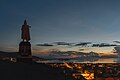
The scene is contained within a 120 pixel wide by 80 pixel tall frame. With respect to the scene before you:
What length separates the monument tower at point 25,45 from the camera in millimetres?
44500

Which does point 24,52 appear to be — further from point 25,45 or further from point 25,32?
point 25,32

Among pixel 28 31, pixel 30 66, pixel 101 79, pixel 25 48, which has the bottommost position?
pixel 101 79

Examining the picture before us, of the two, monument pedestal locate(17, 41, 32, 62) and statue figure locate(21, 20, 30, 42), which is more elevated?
statue figure locate(21, 20, 30, 42)

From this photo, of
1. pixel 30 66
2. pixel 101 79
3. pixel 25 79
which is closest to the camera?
pixel 25 79

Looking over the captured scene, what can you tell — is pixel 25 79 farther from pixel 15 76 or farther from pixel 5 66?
pixel 5 66

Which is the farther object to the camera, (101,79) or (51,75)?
(101,79)

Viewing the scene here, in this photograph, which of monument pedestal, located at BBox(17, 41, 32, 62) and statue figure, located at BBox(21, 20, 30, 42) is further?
monument pedestal, located at BBox(17, 41, 32, 62)

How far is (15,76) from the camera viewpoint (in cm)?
3581

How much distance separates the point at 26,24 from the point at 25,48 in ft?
14.0

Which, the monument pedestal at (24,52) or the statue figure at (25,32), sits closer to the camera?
the statue figure at (25,32)

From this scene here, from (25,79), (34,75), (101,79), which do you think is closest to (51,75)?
(34,75)

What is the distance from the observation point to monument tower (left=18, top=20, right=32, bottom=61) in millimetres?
44500

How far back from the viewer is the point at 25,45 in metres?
44.8

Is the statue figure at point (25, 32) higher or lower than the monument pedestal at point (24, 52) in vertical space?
higher
